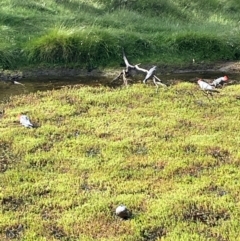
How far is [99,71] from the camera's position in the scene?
1773 centimetres

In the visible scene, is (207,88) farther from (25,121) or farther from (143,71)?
(25,121)

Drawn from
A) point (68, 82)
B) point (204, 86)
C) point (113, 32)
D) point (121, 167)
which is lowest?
point (68, 82)

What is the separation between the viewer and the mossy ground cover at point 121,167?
795cm

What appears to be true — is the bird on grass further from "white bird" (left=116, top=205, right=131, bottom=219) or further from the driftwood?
"white bird" (left=116, top=205, right=131, bottom=219)

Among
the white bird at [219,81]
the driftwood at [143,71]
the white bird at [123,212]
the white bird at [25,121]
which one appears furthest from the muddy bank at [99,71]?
the white bird at [123,212]

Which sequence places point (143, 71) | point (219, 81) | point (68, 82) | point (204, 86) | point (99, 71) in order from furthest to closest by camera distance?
1. point (99, 71)
2. point (68, 82)
3. point (143, 71)
4. point (219, 81)
5. point (204, 86)

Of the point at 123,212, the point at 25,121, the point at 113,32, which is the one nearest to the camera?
the point at 123,212

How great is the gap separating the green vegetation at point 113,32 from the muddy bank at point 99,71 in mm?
297

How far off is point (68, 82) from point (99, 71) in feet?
4.87

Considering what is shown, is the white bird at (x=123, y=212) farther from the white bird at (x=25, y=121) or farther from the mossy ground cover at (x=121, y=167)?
the white bird at (x=25, y=121)

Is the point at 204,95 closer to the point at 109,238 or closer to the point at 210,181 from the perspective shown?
the point at 210,181

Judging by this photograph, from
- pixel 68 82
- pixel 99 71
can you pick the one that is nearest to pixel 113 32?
pixel 99 71

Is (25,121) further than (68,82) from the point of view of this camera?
No

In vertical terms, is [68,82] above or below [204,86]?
below
